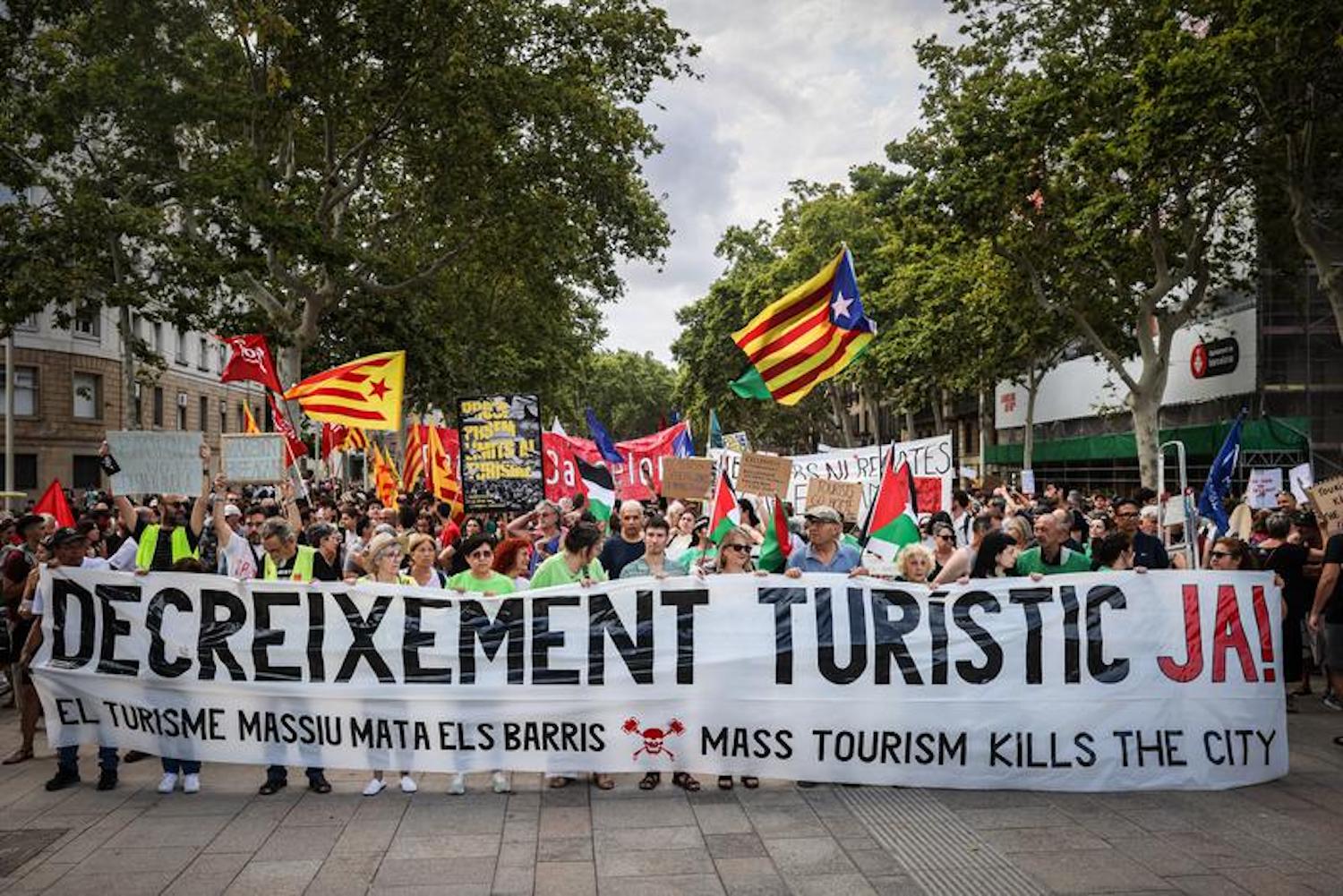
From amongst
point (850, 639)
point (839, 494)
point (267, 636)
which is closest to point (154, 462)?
point (267, 636)

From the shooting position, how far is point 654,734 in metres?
6.94

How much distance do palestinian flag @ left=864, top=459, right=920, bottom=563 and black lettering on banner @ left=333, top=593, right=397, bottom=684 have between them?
Answer: 439 centimetres

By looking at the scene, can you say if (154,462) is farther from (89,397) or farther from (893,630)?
(89,397)

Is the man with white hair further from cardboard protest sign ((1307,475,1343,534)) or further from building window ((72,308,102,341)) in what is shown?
building window ((72,308,102,341))

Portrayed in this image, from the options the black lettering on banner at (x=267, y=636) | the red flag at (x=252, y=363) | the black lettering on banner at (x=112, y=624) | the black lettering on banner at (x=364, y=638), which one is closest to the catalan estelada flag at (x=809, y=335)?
the black lettering on banner at (x=364, y=638)

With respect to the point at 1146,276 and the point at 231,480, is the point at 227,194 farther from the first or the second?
the point at 1146,276

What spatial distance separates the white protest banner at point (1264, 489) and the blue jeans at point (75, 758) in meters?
14.1

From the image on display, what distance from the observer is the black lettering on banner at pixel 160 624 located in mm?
7230

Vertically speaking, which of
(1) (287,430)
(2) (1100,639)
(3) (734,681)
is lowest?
(3) (734,681)

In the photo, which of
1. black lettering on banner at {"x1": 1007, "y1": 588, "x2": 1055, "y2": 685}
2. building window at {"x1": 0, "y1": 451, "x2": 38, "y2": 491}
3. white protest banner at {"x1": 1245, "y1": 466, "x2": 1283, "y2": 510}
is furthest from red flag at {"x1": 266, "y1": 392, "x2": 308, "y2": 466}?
building window at {"x1": 0, "y1": 451, "x2": 38, "y2": 491}

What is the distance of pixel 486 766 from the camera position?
695 centimetres

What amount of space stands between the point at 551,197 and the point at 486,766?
18.2 meters

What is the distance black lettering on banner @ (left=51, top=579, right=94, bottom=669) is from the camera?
291 inches

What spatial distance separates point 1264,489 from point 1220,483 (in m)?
3.02
